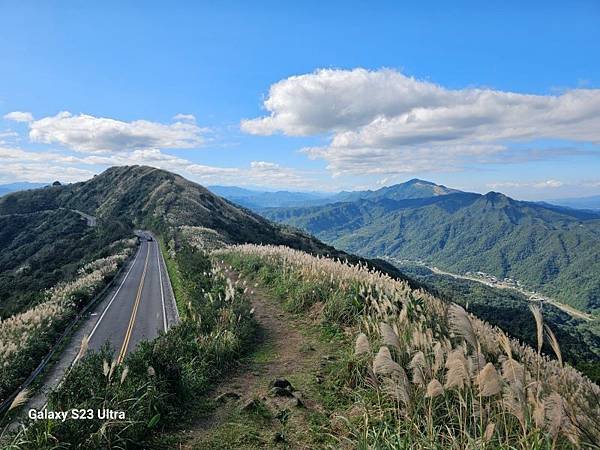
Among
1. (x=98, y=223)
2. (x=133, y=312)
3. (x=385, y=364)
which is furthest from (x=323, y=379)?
(x=98, y=223)

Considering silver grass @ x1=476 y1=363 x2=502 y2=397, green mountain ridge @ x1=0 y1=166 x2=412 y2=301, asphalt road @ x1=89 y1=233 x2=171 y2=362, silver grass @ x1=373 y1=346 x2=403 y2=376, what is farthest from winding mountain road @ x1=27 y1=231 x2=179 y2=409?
green mountain ridge @ x1=0 y1=166 x2=412 y2=301

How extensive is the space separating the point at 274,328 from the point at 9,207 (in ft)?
442

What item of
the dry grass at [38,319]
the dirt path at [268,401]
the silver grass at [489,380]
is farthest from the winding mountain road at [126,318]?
the silver grass at [489,380]

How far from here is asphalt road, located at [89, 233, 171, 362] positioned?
20.5 metres

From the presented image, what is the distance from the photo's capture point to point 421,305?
9531 millimetres

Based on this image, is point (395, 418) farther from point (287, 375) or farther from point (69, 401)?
point (69, 401)

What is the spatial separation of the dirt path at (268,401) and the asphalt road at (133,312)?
15.0 feet

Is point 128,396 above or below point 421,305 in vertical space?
Result: below

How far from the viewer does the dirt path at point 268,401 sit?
5.91m

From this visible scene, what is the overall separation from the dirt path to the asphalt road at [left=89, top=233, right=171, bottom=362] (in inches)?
180

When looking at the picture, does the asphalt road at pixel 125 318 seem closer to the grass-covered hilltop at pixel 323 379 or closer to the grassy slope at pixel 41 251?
the grass-covered hilltop at pixel 323 379

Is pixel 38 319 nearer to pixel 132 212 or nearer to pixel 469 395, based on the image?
pixel 469 395

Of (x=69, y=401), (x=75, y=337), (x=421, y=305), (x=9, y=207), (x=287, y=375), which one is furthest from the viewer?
(x=9, y=207)

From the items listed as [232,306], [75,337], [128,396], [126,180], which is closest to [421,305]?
[232,306]
